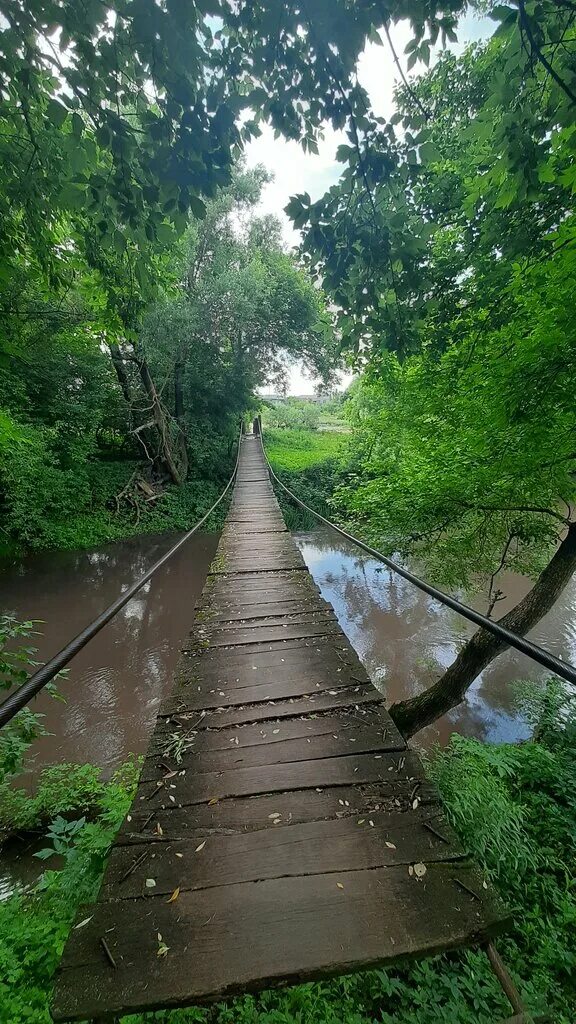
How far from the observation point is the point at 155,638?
6.39 m

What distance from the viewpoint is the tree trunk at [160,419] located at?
9430 millimetres

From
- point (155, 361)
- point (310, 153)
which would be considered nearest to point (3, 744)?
point (310, 153)

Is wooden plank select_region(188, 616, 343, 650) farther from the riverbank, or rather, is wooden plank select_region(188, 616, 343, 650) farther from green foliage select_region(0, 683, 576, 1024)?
the riverbank

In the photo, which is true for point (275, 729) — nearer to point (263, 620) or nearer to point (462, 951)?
point (263, 620)

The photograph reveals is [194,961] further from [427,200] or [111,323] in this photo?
[427,200]

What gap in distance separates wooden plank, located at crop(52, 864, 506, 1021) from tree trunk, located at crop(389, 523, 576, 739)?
10.5ft

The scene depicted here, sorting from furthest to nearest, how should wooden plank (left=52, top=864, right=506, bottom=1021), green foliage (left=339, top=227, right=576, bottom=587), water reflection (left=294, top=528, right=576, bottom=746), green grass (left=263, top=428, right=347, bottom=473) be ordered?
green grass (left=263, top=428, right=347, bottom=473), water reflection (left=294, top=528, right=576, bottom=746), green foliage (left=339, top=227, right=576, bottom=587), wooden plank (left=52, top=864, right=506, bottom=1021)

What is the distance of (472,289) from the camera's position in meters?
3.17

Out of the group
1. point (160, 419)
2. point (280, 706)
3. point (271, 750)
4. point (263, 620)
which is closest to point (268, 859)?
point (271, 750)

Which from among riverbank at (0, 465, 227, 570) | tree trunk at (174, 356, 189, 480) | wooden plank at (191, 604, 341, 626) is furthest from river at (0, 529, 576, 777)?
tree trunk at (174, 356, 189, 480)

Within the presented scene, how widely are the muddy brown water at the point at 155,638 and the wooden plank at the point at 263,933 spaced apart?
3251mm

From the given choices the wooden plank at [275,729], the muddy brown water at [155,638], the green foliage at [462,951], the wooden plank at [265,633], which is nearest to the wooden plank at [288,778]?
the wooden plank at [275,729]

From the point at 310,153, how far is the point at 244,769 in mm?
2651

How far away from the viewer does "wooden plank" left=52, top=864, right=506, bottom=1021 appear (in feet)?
2.68
